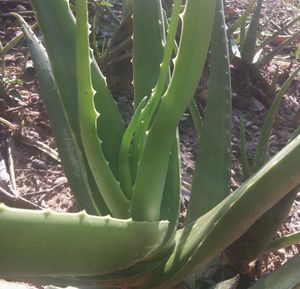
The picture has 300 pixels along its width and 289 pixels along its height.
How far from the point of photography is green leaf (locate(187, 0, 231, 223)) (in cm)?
88

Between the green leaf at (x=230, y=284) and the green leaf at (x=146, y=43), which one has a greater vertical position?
the green leaf at (x=146, y=43)

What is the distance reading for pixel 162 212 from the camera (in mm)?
834

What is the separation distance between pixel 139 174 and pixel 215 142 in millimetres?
224

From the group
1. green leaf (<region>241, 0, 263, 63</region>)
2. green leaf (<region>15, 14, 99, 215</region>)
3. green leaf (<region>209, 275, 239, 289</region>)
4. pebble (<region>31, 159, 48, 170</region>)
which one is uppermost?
green leaf (<region>241, 0, 263, 63</region>)

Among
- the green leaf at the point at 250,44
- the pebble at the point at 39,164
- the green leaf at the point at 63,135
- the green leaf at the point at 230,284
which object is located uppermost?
the green leaf at the point at 250,44

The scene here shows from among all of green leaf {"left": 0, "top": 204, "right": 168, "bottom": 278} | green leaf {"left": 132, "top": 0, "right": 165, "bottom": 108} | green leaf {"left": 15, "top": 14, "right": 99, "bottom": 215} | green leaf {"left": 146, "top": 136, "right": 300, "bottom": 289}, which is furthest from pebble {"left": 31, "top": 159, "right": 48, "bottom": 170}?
green leaf {"left": 0, "top": 204, "right": 168, "bottom": 278}

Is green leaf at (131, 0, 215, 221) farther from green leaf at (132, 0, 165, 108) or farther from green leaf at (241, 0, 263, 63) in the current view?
green leaf at (241, 0, 263, 63)

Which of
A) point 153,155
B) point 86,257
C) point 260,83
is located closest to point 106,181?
point 153,155

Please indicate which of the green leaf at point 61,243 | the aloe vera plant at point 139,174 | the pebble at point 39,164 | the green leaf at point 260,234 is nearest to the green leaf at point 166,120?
the aloe vera plant at point 139,174

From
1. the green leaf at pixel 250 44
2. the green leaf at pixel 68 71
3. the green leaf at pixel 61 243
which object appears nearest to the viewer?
the green leaf at pixel 61 243

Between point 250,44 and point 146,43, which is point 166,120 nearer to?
point 146,43

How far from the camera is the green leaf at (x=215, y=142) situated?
879 millimetres

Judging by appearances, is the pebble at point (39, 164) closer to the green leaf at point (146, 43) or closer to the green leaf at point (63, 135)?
the green leaf at point (63, 135)

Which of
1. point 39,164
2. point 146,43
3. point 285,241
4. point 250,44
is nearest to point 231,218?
point 285,241
